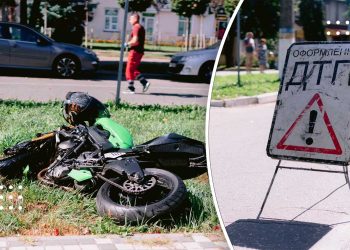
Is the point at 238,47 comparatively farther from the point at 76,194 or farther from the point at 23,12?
the point at 76,194

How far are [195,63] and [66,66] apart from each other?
2.79 ft

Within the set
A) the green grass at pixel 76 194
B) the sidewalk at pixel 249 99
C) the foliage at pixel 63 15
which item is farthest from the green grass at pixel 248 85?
the foliage at pixel 63 15

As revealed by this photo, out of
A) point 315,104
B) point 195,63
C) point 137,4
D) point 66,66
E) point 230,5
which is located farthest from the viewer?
point 66,66

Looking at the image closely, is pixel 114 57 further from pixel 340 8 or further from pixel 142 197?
pixel 340 8

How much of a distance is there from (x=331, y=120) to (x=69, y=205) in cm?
189

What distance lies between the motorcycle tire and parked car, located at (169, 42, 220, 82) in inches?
19.6

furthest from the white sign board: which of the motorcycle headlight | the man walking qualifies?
the motorcycle headlight

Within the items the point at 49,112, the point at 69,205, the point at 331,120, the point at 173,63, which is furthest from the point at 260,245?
the point at 49,112

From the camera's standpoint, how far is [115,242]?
282 centimetres

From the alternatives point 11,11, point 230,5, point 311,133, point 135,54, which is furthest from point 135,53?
point 311,133

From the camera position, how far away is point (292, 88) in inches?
55.2

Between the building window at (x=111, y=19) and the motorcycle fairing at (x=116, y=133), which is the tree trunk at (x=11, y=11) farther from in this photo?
the motorcycle fairing at (x=116, y=133)

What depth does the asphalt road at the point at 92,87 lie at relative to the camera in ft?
9.71

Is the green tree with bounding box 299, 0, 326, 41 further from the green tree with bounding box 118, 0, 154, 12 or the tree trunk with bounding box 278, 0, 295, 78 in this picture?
the green tree with bounding box 118, 0, 154, 12
